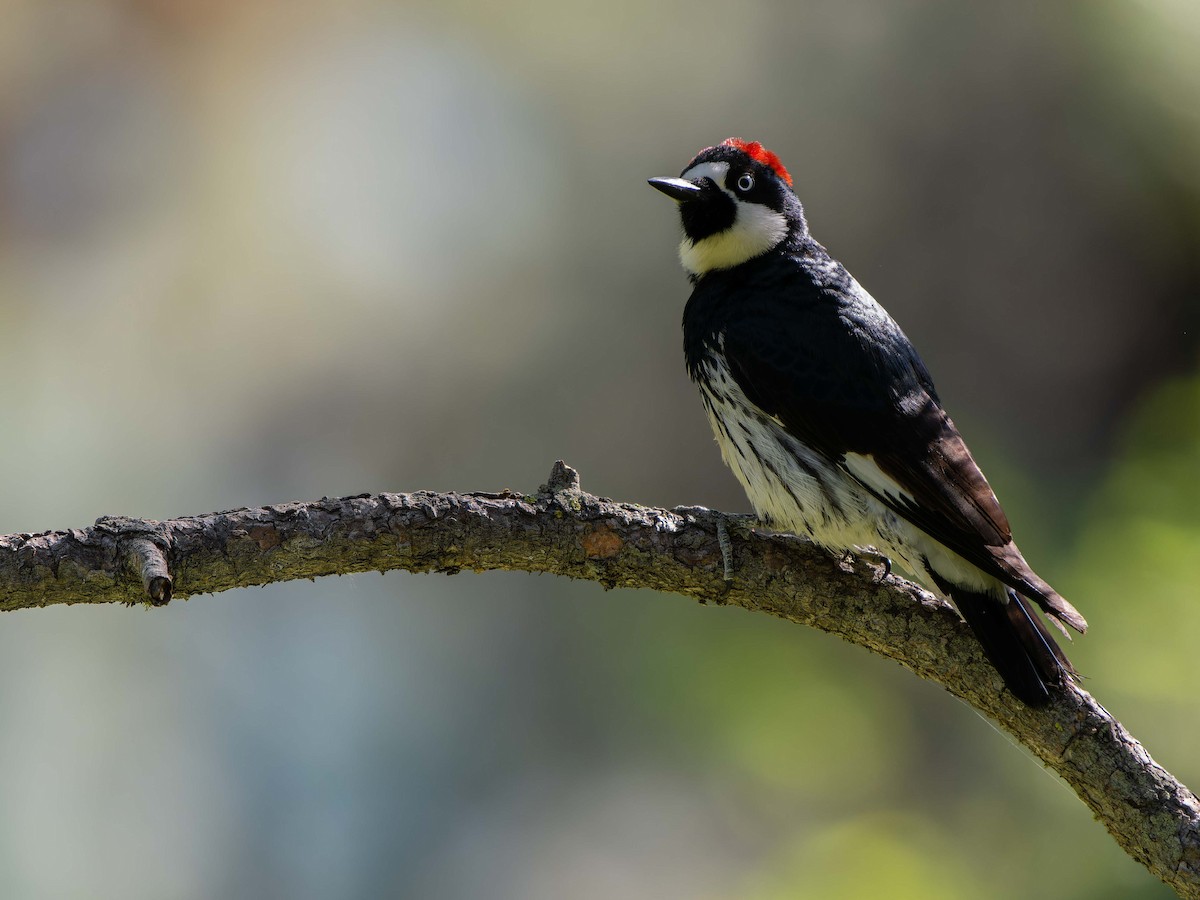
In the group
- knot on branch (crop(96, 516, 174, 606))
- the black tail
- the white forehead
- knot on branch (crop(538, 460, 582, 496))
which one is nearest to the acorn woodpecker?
the black tail

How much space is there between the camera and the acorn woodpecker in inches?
84.7

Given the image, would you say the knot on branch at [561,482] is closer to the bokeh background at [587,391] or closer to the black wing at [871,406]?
the black wing at [871,406]

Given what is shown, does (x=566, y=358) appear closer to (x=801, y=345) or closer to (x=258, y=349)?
(x=258, y=349)

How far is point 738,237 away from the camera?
2.81 meters

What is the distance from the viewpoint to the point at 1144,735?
165 inches

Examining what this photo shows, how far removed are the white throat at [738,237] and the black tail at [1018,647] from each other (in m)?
1.07

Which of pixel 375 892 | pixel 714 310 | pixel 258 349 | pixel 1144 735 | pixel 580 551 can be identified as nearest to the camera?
pixel 580 551

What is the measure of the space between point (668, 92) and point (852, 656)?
298 cm

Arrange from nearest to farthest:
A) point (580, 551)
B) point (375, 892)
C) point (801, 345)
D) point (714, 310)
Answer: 1. point (580, 551)
2. point (801, 345)
3. point (714, 310)
4. point (375, 892)

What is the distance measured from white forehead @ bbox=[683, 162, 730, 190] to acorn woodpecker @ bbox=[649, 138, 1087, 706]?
14 cm

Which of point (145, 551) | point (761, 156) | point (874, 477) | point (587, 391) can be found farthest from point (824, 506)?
point (587, 391)

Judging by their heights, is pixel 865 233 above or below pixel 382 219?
below

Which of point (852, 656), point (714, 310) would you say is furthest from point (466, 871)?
point (714, 310)

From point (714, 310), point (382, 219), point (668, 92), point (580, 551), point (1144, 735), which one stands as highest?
point (668, 92)
